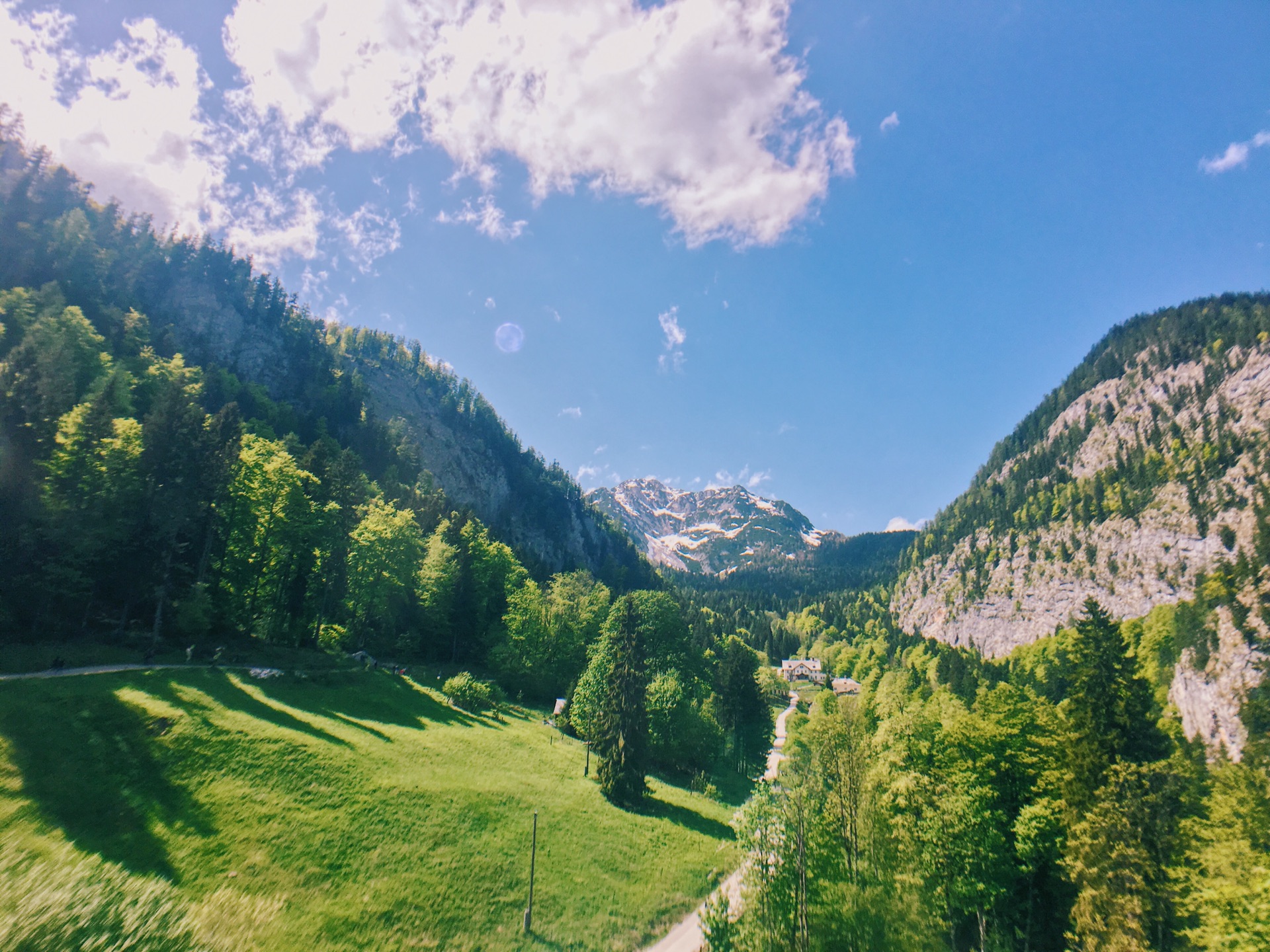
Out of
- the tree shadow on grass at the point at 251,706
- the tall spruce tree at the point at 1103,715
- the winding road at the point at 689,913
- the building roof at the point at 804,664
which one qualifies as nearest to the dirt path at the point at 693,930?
the winding road at the point at 689,913

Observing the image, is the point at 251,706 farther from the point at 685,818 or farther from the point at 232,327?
the point at 232,327

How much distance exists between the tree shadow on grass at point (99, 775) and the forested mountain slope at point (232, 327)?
3487 inches

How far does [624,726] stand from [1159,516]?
563 feet

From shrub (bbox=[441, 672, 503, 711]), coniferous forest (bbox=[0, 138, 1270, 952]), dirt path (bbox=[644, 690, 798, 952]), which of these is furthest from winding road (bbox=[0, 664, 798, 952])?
shrub (bbox=[441, 672, 503, 711])

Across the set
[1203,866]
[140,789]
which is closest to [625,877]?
[140,789]

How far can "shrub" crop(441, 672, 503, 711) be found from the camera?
4981 centimetres

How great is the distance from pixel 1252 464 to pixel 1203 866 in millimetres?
161247

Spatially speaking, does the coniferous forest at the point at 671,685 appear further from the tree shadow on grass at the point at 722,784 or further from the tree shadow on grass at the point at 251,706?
the tree shadow on grass at the point at 251,706

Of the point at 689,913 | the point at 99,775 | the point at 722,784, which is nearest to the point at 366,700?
the point at 99,775

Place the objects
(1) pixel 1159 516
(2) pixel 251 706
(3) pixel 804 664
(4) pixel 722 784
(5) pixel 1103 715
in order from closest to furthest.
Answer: (5) pixel 1103 715 → (2) pixel 251 706 → (4) pixel 722 784 → (1) pixel 1159 516 → (3) pixel 804 664

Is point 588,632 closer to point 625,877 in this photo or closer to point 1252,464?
point 625,877

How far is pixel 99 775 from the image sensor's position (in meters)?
23.0

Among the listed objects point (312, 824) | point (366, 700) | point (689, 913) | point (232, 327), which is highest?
point (232, 327)

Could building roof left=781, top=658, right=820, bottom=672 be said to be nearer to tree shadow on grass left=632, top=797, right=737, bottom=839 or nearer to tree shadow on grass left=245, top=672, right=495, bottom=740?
tree shadow on grass left=632, top=797, right=737, bottom=839
